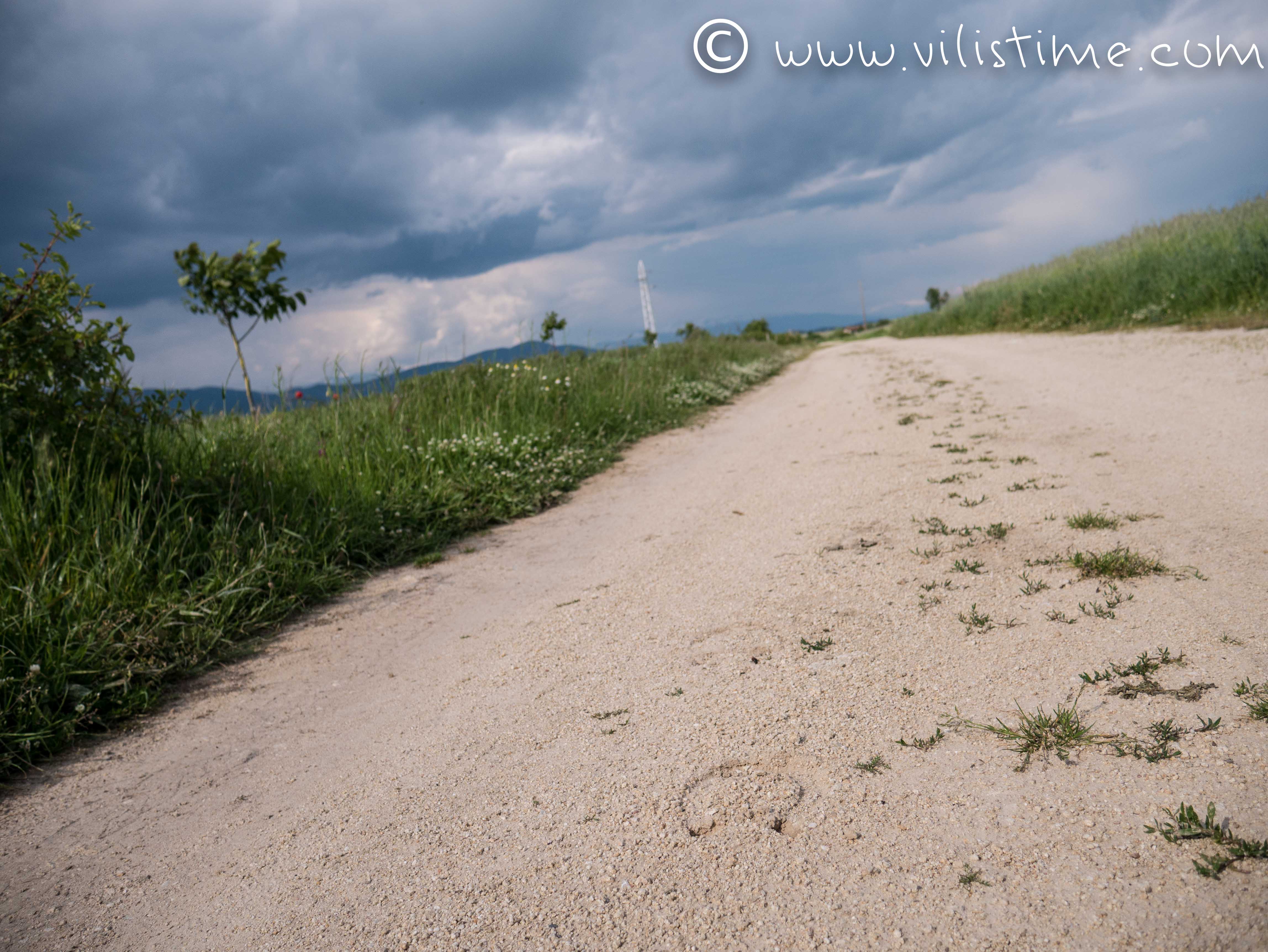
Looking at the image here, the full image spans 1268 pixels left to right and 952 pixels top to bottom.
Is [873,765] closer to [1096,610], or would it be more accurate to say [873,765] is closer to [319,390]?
[1096,610]

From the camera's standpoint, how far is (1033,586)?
2.66 metres

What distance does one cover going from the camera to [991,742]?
5.98 ft

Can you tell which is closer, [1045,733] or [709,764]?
[1045,733]

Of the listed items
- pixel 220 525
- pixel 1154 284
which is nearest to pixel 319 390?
pixel 220 525

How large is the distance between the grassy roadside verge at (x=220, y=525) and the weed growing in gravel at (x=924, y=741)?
2767mm

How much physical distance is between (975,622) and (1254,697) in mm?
758

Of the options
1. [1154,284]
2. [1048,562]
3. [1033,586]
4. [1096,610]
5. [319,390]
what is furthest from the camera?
[1154,284]

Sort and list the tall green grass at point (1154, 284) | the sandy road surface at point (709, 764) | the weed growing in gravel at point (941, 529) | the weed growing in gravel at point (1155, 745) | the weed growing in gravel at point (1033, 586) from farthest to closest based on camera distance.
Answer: the tall green grass at point (1154, 284) → the weed growing in gravel at point (941, 529) → the weed growing in gravel at point (1033, 586) → the weed growing in gravel at point (1155, 745) → the sandy road surface at point (709, 764)

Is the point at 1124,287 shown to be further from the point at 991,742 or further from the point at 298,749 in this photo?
the point at 298,749

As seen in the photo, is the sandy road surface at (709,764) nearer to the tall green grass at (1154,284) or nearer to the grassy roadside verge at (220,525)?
the grassy roadside verge at (220,525)

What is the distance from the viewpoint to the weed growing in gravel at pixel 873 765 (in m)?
1.80

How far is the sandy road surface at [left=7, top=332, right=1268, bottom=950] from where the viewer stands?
146cm

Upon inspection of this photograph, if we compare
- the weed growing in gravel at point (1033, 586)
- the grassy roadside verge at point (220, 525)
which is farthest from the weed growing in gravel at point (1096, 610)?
the grassy roadside verge at point (220, 525)

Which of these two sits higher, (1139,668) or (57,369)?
(57,369)
